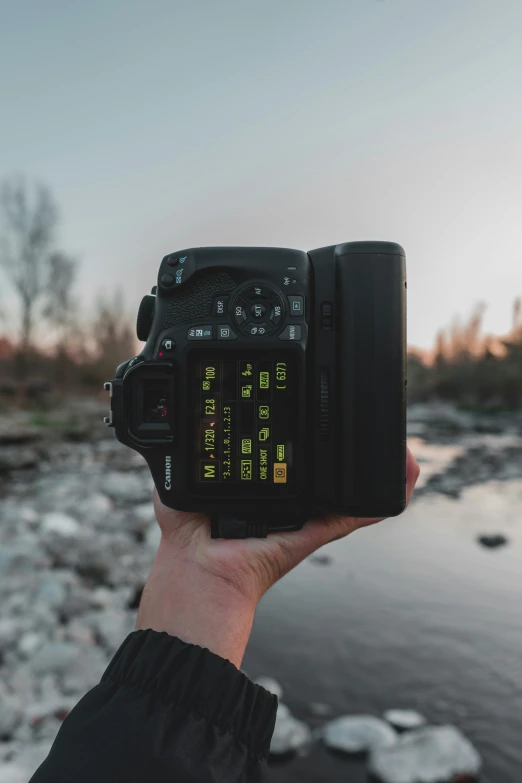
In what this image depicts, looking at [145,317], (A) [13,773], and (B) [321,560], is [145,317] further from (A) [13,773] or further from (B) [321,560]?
(B) [321,560]

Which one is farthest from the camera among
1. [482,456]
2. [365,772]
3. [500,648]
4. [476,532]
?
[482,456]

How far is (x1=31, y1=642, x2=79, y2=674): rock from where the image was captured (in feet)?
8.59

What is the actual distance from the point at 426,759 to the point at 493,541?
3.04m

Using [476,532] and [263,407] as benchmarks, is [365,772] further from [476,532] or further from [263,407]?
[476,532]

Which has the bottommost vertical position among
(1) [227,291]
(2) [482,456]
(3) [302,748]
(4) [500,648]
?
(2) [482,456]

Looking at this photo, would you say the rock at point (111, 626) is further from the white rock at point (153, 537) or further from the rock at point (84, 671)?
the white rock at point (153, 537)

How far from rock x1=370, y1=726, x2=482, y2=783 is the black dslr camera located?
152cm

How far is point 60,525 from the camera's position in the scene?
4.62 meters

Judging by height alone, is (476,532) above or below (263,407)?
below

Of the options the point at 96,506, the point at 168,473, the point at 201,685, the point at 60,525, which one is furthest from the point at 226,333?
the point at 96,506

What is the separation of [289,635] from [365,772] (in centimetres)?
103

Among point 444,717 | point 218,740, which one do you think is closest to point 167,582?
point 218,740

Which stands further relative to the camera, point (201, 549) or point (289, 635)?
point (289, 635)

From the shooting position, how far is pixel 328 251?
1.18 meters
